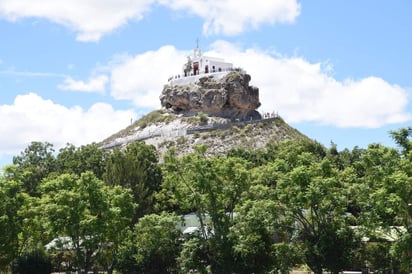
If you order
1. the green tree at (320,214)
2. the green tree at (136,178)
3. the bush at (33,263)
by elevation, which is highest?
the green tree at (136,178)

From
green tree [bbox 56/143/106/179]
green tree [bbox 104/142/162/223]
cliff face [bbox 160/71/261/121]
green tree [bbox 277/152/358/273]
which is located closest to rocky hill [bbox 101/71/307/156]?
cliff face [bbox 160/71/261/121]

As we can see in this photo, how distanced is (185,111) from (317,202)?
76.5 m

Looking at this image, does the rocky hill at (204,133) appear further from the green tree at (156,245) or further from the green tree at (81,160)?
the green tree at (156,245)

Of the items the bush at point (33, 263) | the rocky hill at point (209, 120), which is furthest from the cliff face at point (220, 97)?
the bush at point (33, 263)

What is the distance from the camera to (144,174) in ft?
177

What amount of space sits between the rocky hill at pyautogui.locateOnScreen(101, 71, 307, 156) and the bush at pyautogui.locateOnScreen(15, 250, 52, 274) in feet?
180

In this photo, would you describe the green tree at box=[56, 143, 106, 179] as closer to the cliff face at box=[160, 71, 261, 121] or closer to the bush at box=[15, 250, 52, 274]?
the bush at box=[15, 250, 52, 274]

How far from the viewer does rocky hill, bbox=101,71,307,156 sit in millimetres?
97188

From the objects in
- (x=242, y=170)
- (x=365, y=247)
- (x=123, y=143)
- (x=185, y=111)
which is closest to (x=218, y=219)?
(x=242, y=170)

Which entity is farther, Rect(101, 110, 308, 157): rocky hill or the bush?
Rect(101, 110, 308, 157): rocky hill

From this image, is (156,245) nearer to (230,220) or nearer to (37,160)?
(230,220)

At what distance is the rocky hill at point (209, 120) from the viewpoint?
97188 mm

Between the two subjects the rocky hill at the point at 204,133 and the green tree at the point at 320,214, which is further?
the rocky hill at the point at 204,133

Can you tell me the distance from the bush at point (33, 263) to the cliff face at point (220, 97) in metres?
69.1
